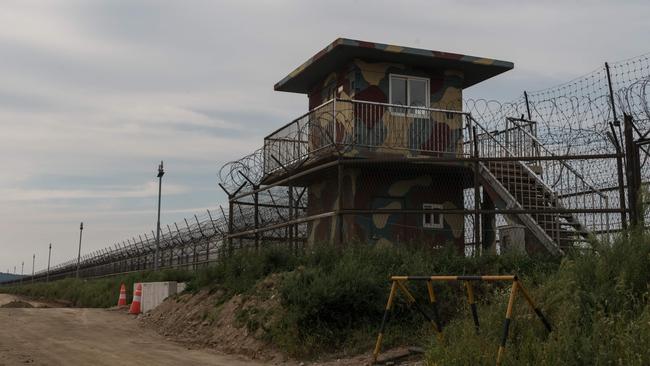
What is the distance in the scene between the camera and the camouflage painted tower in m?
16.5

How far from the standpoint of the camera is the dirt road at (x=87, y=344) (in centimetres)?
1074

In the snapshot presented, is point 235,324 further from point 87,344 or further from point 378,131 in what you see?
point 378,131

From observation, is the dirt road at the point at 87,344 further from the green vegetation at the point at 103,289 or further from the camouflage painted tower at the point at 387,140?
the camouflage painted tower at the point at 387,140

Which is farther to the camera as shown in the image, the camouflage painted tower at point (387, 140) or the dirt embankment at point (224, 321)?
the camouflage painted tower at point (387, 140)

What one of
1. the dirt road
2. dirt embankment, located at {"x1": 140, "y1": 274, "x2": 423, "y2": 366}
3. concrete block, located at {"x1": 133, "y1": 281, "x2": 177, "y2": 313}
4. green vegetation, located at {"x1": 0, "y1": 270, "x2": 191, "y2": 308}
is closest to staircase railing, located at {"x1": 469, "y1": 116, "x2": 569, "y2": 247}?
dirt embankment, located at {"x1": 140, "y1": 274, "x2": 423, "y2": 366}

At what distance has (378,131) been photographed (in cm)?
1666

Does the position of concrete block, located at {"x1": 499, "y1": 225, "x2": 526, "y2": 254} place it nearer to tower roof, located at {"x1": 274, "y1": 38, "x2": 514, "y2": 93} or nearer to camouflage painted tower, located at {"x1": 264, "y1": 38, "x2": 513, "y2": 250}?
camouflage painted tower, located at {"x1": 264, "y1": 38, "x2": 513, "y2": 250}

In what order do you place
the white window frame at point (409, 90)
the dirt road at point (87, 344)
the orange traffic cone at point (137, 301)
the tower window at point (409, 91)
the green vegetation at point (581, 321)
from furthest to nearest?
the orange traffic cone at point (137, 301), the tower window at point (409, 91), the white window frame at point (409, 90), the dirt road at point (87, 344), the green vegetation at point (581, 321)

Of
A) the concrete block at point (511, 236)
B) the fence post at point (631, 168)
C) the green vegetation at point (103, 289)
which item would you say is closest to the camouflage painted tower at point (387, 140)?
the concrete block at point (511, 236)

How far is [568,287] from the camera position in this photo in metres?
8.73

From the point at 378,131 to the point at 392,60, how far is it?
226 cm

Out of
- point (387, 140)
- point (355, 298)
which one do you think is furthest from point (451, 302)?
point (387, 140)

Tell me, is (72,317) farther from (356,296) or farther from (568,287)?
(568,287)

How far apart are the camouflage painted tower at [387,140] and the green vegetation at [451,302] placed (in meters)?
3.06
